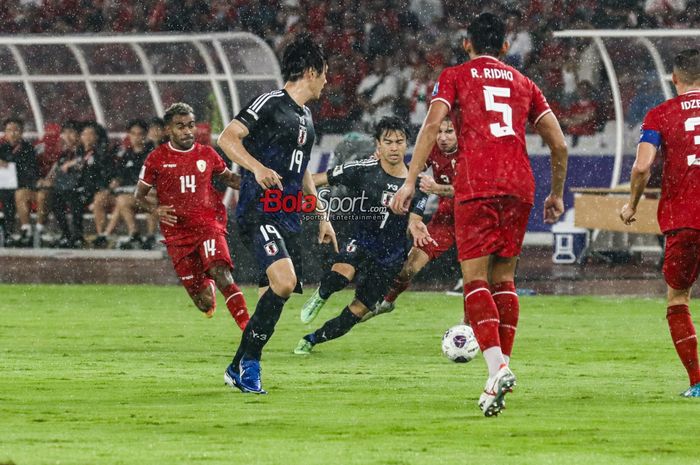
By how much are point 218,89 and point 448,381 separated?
1143 centimetres

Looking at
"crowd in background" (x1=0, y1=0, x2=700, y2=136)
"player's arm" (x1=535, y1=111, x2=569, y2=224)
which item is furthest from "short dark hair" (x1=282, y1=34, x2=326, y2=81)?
"crowd in background" (x1=0, y1=0, x2=700, y2=136)

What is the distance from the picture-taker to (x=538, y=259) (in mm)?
21406

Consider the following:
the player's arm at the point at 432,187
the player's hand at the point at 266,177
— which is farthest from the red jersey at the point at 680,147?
the player's arm at the point at 432,187

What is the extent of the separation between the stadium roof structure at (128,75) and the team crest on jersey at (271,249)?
11322 mm

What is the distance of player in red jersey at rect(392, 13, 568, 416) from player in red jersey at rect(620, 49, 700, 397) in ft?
2.32

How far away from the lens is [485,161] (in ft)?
24.7

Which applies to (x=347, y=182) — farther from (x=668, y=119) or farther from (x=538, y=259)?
(x=538, y=259)

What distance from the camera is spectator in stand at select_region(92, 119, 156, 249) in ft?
67.5

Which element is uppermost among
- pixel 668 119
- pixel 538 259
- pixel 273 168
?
pixel 668 119

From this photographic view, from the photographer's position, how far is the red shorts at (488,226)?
24.5 feet

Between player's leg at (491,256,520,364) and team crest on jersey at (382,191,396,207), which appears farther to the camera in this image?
team crest on jersey at (382,191,396,207)

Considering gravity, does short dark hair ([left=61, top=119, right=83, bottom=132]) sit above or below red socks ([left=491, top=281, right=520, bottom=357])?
below

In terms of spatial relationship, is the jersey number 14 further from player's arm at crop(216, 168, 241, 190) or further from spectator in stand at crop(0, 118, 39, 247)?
spectator in stand at crop(0, 118, 39, 247)

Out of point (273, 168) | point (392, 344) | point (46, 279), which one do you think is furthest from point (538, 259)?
point (273, 168)
